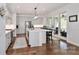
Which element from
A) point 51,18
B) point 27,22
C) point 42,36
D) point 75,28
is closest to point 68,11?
point 75,28

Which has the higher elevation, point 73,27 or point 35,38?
point 73,27

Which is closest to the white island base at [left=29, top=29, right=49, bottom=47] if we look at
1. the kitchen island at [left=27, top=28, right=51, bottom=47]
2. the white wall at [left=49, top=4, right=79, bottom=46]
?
the kitchen island at [left=27, top=28, right=51, bottom=47]

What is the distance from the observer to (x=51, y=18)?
1230 centimetres

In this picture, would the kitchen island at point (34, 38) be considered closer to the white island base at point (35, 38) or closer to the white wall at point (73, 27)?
the white island base at point (35, 38)

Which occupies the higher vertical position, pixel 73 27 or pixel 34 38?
pixel 73 27

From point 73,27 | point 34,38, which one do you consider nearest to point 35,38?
point 34,38

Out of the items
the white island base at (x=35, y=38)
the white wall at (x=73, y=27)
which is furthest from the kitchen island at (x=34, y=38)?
the white wall at (x=73, y=27)

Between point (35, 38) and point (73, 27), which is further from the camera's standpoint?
point (73, 27)

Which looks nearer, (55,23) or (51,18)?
(55,23)

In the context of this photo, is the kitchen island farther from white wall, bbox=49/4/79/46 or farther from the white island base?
white wall, bbox=49/4/79/46

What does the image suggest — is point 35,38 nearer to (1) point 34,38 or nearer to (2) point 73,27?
(1) point 34,38

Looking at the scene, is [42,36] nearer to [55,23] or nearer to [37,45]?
[37,45]

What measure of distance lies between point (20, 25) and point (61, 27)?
6.47 metres

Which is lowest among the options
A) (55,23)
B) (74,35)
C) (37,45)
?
(37,45)
